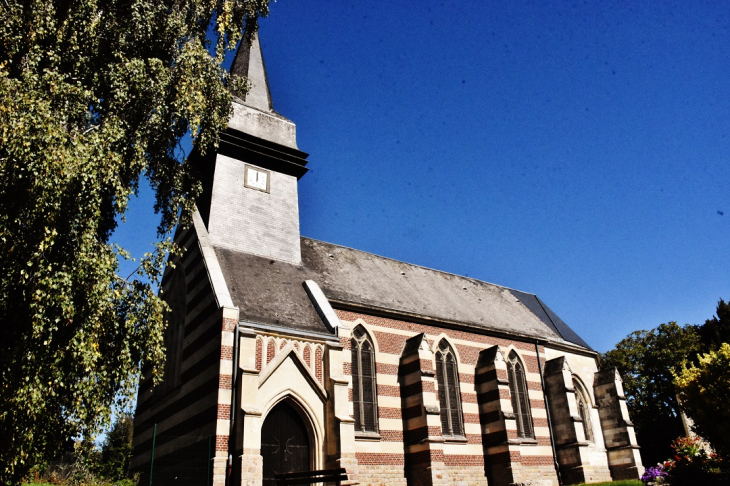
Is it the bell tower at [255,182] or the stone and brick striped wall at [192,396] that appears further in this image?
the bell tower at [255,182]

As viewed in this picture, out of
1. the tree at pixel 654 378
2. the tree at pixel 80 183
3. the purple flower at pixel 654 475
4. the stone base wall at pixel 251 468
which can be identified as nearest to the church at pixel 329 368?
the stone base wall at pixel 251 468

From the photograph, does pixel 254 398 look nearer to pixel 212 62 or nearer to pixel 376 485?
pixel 376 485

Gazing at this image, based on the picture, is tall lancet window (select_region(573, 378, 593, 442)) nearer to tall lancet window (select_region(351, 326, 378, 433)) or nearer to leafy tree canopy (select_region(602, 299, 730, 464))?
tall lancet window (select_region(351, 326, 378, 433))

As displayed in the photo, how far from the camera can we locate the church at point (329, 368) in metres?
15.2

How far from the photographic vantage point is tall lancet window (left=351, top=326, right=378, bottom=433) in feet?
60.8

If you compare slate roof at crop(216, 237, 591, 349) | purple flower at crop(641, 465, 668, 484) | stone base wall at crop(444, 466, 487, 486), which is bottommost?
purple flower at crop(641, 465, 668, 484)

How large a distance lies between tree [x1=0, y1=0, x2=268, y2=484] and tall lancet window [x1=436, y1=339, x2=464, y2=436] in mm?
11367

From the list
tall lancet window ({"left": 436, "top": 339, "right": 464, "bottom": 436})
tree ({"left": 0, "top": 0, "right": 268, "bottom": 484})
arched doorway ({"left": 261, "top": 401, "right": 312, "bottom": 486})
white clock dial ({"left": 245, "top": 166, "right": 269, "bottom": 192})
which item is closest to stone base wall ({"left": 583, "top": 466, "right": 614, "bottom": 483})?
tall lancet window ({"left": 436, "top": 339, "right": 464, "bottom": 436})

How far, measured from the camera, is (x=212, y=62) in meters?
16.3

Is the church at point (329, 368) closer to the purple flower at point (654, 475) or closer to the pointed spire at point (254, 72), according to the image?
the pointed spire at point (254, 72)

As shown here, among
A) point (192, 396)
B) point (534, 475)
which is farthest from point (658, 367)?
point (192, 396)

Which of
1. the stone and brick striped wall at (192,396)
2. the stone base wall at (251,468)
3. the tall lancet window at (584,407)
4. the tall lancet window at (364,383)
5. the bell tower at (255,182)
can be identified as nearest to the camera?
the stone base wall at (251,468)

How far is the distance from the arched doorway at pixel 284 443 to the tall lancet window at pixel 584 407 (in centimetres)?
1495

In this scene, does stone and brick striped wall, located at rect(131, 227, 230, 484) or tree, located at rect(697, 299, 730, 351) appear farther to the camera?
tree, located at rect(697, 299, 730, 351)
